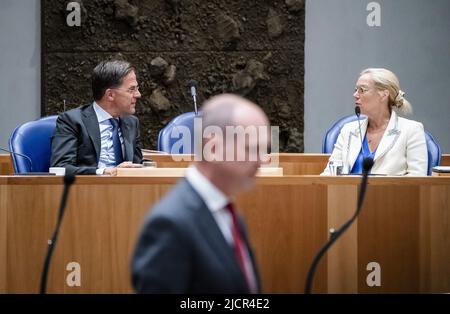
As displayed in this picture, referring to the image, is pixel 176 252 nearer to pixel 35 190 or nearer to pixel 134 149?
pixel 35 190

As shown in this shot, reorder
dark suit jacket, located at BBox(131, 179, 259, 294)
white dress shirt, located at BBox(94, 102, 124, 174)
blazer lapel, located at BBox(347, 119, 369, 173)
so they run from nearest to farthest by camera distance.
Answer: dark suit jacket, located at BBox(131, 179, 259, 294)
white dress shirt, located at BBox(94, 102, 124, 174)
blazer lapel, located at BBox(347, 119, 369, 173)

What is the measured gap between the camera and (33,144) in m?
4.88

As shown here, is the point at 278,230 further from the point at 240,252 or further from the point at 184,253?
the point at 184,253

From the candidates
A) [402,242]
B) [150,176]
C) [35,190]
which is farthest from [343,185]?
[35,190]

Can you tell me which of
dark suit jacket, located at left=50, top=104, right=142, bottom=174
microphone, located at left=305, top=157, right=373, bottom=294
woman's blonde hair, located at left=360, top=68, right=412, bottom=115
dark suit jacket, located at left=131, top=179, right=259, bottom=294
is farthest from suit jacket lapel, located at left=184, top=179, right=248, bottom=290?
woman's blonde hair, located at left=360, top=68, right=412, bottom=115

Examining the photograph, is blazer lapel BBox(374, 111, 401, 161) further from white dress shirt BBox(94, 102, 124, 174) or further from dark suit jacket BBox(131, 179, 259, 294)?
dark suit jacket BBox(131, 179, 259, 294)

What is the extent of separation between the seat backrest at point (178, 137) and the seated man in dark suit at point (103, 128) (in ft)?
1.93

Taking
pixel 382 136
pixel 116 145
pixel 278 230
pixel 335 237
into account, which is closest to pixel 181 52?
pixel 116 145

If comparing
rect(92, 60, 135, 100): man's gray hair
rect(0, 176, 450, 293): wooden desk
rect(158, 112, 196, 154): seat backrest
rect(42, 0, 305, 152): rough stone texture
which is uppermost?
rect(42, 0, 305, 152): rough stone texture

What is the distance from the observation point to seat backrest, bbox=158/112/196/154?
231 inches

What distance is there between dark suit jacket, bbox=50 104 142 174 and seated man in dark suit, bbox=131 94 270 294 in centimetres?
295

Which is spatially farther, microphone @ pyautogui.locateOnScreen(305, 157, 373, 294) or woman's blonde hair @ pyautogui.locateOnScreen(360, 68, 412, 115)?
woman's blonde hair @ pyautogui.locateOnScreen(360, 68, 412, 115)

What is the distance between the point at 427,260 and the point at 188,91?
422 cm

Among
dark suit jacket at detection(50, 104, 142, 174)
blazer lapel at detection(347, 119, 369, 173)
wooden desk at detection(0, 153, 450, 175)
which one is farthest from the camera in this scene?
wooden desk at detection(0, 153, 450, 175)
